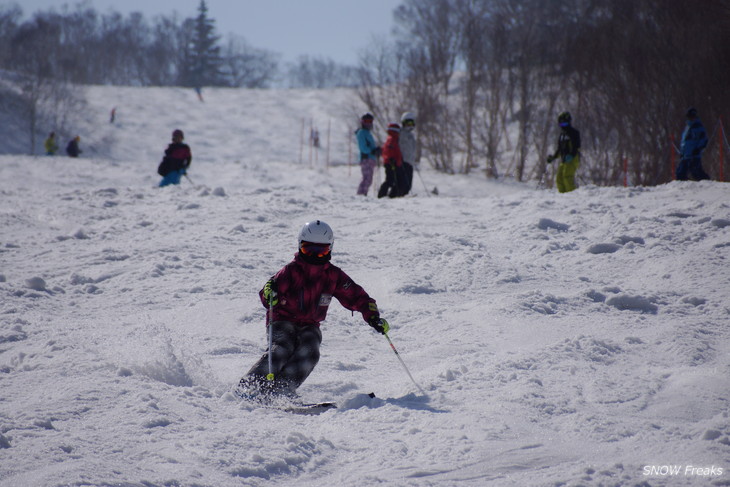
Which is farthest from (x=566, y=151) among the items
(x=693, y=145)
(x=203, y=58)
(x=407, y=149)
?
(x=203, y=58)

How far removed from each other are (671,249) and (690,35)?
Answer: 11661 mm

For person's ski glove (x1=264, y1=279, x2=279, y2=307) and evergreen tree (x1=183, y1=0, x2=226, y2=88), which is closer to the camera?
person's ski glove (x1=264, y1=279, x2=279, y2=307)

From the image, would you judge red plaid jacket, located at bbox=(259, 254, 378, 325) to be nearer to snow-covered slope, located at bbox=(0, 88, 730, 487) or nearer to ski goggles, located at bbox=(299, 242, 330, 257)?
ski goggles, located at bbox=(299, 242, 330, 257)

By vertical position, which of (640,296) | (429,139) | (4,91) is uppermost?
(4,91)

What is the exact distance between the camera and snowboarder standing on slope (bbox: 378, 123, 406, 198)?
11461mm

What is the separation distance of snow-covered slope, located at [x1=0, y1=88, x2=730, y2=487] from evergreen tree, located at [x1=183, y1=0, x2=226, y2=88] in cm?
5058

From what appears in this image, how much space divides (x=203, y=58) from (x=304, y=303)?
5985 cm

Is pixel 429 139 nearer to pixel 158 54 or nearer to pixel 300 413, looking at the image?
pixel 300 413

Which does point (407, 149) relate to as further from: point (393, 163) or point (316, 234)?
point (316, 234)

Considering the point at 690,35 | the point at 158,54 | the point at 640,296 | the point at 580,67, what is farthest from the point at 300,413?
the point at 158,54

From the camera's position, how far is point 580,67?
2045cm

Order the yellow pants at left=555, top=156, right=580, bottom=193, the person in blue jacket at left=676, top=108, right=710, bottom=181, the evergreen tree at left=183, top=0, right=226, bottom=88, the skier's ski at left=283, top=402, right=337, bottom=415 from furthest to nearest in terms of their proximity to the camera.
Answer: the evergreen tree at left=183, top=0, right=226, bottom=88 < the yellow pants at left=555, top=156, right=580, bottom=193 < the person in blue jacket at left=676, top=108, right=710, bottom=181 < the skier's ski at left=283, top=402, right=337, bottom=415

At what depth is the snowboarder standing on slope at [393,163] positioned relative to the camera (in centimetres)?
1146

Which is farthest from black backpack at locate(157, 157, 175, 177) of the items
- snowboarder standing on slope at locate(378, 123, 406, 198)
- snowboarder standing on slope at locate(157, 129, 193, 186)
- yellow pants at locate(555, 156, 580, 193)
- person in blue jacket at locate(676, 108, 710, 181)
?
person in blue jacket at locate(676, 108, 710, 181)
